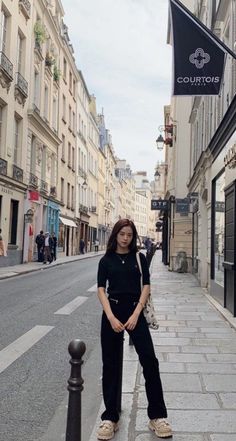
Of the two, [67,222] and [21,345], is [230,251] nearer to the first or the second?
[21,345]

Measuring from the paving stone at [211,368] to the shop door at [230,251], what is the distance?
3.54m

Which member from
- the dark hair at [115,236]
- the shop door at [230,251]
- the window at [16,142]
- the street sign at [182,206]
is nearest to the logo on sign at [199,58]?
the shop door at [230,251]

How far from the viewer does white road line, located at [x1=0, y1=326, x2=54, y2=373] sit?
20.1 feet

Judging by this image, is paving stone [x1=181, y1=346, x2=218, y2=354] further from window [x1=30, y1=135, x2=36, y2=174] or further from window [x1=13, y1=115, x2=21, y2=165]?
window [x1=30, y1=135, x2=36, y2=174]

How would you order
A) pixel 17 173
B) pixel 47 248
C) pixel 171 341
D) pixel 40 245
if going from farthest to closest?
pixel 40 245
pixel 47 248
pixel 17 173
pixel 171 341

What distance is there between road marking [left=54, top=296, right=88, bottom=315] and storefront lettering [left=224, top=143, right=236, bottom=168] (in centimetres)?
465

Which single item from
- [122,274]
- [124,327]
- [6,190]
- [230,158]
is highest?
[6,190]

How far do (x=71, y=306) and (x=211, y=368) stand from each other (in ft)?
19.3

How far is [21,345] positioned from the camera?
6.95 m

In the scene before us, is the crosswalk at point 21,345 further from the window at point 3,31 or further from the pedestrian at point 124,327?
the window at point 3,31

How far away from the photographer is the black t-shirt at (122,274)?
3.82 meters

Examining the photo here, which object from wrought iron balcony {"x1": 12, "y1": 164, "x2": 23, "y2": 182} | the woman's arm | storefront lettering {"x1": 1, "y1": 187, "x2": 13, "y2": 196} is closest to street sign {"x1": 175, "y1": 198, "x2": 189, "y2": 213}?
storefront lettering {"x1": 1, "y1": 187, "x2": 13, "y2": 196}

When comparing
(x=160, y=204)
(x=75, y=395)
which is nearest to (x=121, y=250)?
(x=75, y=395)

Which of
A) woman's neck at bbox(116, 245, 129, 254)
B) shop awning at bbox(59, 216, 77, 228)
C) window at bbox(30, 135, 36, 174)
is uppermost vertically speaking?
window at bbox(30, 135, 36, 174)
